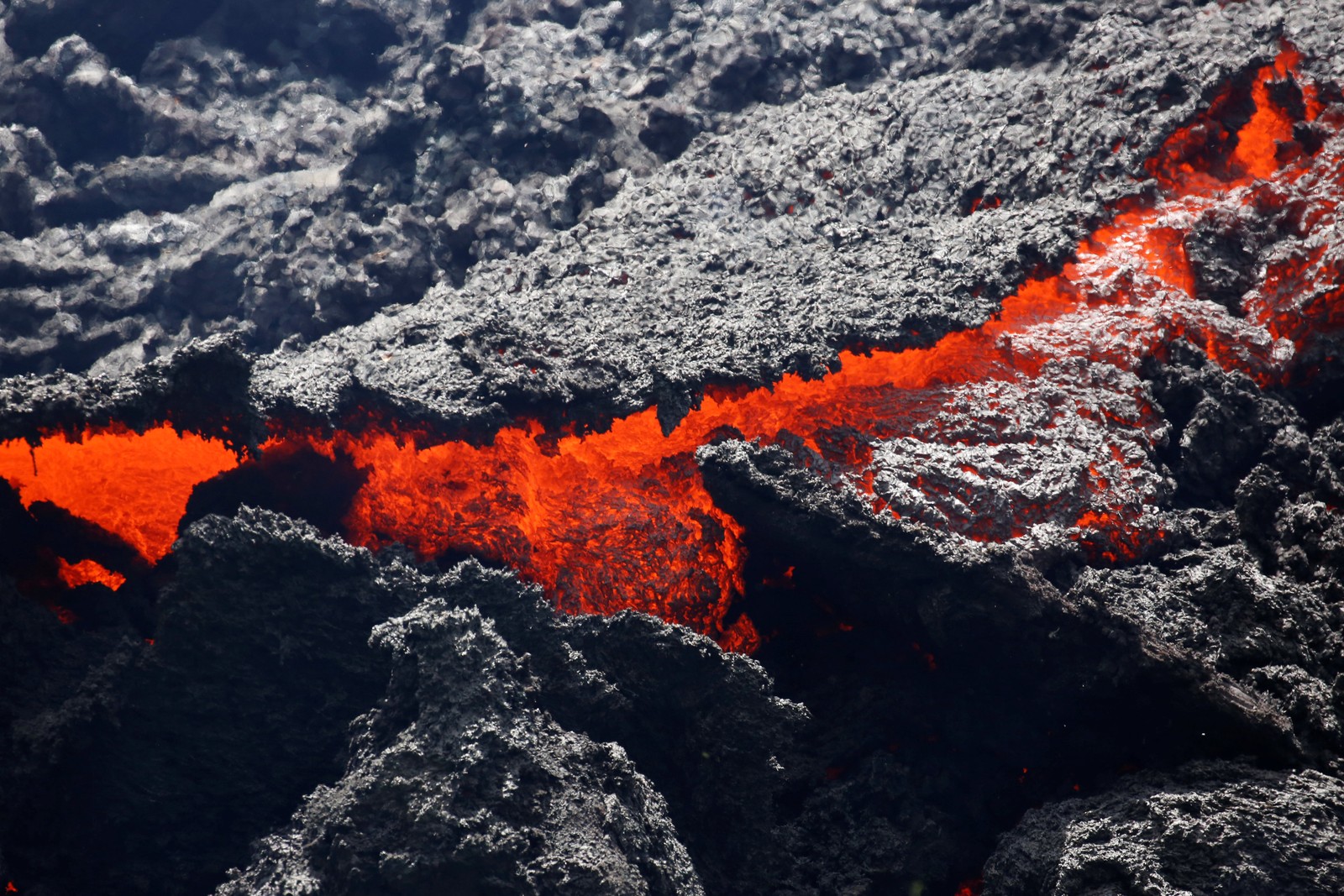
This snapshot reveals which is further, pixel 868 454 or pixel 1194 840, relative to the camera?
pixel 868 454

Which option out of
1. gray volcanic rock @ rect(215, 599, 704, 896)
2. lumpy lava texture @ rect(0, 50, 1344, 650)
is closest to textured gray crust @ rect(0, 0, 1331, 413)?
lumpy lava texture @ rect(0, 50, 1344, 650)

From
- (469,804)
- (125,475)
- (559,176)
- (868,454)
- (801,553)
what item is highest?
(559,176)

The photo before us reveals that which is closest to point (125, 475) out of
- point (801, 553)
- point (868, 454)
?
point (801, 553)

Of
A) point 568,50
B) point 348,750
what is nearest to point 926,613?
point 348,750

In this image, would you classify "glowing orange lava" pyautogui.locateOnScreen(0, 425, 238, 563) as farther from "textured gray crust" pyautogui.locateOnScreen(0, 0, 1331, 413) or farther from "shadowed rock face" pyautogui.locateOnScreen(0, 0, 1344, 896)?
"textured gray crust" pyautogui.locateOnScreen(0, 0, 1331, 413)

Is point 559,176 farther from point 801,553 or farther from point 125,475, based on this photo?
point 801,553

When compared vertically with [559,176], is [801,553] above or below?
below

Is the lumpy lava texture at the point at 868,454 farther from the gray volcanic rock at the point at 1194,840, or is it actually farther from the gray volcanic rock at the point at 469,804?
the gray volcanic rock at the point at 1194,840
